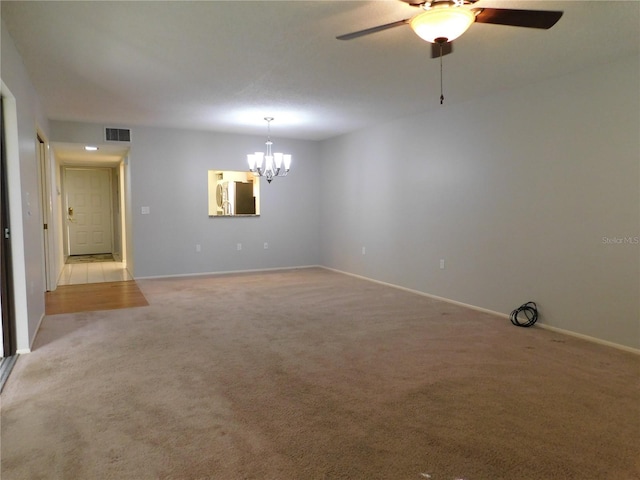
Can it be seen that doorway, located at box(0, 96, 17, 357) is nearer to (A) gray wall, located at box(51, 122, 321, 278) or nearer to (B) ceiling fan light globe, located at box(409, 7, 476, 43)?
(B) ceiling fan light globe, located at box(409, 7, 476, 43)

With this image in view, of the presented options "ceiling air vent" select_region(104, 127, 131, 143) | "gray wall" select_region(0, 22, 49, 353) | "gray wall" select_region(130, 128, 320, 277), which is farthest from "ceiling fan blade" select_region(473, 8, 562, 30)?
"ceiling air vent" select_region(104, 127, 131, 143)

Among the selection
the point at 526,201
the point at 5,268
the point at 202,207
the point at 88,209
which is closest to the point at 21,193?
the point at 5,268

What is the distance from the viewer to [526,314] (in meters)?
4.27

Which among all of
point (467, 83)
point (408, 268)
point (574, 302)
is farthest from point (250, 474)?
point (408, 268)

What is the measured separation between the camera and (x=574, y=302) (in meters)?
3.91

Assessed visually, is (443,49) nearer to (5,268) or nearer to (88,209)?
(5,268)

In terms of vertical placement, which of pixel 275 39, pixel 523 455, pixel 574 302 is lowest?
pixel 523 455

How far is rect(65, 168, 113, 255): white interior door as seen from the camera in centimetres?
1027

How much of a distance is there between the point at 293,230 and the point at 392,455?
6.20 metres

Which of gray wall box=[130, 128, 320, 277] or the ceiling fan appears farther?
gray wall box=[130, 128, 320, 277]

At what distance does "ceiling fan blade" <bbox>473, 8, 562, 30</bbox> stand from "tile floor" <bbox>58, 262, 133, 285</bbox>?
20.8ft

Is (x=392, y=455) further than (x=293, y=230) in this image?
No

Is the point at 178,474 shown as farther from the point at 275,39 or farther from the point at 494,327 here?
the point at 494,327

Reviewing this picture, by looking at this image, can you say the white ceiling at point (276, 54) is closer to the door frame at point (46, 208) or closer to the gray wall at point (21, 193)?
the gray wall at point (21, 193)
